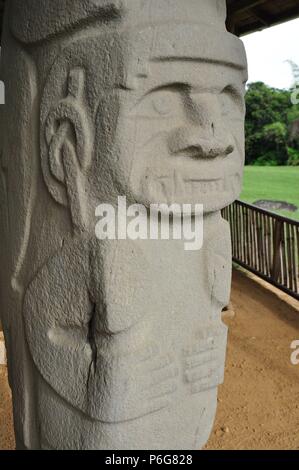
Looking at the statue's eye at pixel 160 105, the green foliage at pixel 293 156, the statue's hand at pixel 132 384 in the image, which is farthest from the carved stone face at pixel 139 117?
the green foliage at pixel 293 156

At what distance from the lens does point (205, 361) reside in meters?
1.43

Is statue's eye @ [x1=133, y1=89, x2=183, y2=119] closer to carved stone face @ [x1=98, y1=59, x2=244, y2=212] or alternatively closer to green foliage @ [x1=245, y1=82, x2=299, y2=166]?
carved stone face @ [x1=98, y1=59, x2=244, y2=212]

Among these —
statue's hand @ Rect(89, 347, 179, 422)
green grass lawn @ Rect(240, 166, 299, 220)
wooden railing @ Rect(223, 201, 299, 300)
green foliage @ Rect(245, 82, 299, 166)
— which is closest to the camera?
statue's hand @ Rect(89, 347, 179, 422)

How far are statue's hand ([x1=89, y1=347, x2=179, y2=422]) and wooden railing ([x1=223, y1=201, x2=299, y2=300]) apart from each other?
2.88 metres

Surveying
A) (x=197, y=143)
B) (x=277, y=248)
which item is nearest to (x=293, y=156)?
(x=277, y=248)

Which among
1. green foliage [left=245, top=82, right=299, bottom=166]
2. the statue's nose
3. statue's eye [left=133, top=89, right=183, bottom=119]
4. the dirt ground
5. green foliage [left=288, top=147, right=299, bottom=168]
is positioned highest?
green foliage [left=245, top=82, right=299, bottom=166]

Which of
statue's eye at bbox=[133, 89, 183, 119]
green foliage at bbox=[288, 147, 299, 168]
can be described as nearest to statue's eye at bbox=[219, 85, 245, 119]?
statue's eye at bbox=[133, 89, 183, 119]

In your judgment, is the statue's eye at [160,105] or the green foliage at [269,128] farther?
the green foliage at [269,128]

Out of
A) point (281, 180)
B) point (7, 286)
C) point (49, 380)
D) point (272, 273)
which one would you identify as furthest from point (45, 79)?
point (281, 180)

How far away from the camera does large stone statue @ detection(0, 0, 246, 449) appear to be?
3.64ft

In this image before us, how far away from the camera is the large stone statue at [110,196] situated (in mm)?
1109

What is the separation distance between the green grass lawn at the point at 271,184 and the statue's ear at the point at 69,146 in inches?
377

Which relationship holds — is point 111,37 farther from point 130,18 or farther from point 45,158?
point 45,158

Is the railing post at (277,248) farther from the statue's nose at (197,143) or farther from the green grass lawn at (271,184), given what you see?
the green grass lawn at (271,184)
